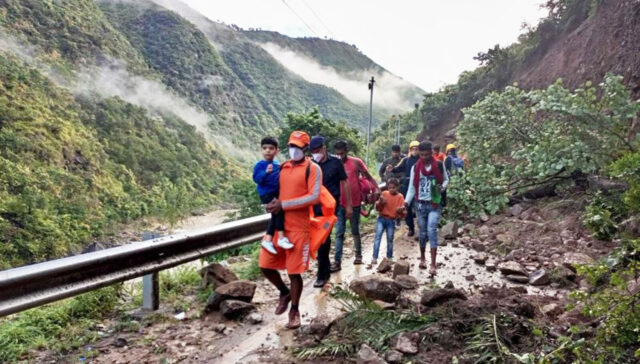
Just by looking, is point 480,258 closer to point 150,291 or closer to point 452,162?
point 452,162

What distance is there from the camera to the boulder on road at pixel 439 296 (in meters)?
3.81

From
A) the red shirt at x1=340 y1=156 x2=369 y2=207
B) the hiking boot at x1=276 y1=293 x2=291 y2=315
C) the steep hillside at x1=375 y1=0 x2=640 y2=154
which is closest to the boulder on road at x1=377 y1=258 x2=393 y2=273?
the red shirt at x1=340 y1=156 x2=369 y2=207

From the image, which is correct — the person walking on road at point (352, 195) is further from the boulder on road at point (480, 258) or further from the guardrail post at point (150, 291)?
the guardrail post at point (150, 291)

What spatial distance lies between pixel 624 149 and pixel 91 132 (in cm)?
3342

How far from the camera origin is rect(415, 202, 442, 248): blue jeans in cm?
608

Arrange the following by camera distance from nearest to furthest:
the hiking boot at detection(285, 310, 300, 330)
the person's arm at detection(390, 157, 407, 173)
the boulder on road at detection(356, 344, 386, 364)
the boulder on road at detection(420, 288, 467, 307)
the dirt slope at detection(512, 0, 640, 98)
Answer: the boulder on road at detection(356, 344, 386, 364) → the boulder on road at detection(420, 288, 467, 307) → the hiking boot at detection(285, 310, 300, 330) → the person's arm at detection(390, 157, 407, 173) → the dirt slope at detection(512, 0, 640, 98)

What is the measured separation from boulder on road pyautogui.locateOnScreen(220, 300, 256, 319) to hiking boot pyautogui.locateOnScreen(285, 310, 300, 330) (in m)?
0.52

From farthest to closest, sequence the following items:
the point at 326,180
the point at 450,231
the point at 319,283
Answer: the point at 450,231, the point at 326,180, the point at 319,283

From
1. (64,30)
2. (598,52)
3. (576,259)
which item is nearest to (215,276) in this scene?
(576,259)

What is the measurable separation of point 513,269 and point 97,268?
457 cm

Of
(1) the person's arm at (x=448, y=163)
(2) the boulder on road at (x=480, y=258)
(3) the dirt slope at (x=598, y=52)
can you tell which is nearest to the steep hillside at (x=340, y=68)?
(3) the dirt slope at (x=598, y=52)

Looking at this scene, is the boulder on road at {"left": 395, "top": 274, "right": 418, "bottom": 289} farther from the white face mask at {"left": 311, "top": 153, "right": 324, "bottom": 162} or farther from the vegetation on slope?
the vegetation on slope

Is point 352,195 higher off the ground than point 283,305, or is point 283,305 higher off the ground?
point 352,195

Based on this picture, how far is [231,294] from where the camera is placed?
14.5 feet
